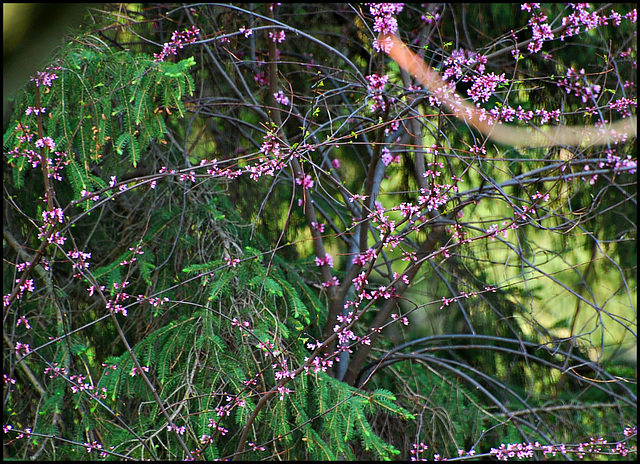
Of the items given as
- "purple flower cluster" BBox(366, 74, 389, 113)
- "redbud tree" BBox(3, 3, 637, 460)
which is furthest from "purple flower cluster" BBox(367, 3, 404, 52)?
"purple flower cluster" BBox(366, 74, 389, 113)

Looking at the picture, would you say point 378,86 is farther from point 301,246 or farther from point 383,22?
point 301,246

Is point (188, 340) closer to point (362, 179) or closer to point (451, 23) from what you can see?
point (362, 179)

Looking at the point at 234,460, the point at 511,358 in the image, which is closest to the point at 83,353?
the point at 234,460

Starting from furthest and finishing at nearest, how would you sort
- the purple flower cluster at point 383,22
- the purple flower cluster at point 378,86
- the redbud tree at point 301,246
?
1. the purple flower cluster at point 383,22
2. the purple flower cluster at point 378,86
3. the redbud tree at point 301,246

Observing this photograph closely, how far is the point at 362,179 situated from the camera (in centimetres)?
346

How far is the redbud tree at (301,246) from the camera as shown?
2.16m

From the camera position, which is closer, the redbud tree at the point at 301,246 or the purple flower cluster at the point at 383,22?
the redbud tree at the point at 301,246

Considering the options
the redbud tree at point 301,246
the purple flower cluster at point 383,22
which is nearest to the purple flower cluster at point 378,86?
the redbud tree at point 301,246

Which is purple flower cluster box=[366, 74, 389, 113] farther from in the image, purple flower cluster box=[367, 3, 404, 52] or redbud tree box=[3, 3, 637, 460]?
purple flower cluster box=[367, 3, 404, 52]

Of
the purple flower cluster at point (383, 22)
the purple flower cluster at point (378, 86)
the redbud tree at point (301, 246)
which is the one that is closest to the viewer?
the redbud tree at point (301, 246)

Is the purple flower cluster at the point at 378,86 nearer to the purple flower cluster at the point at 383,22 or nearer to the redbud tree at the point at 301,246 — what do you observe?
the redbud tree at the point at 301,246

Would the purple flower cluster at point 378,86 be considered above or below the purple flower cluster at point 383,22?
below

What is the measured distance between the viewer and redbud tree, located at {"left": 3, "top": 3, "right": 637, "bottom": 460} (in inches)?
84.9

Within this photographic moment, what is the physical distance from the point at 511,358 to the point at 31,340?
2.49 m
